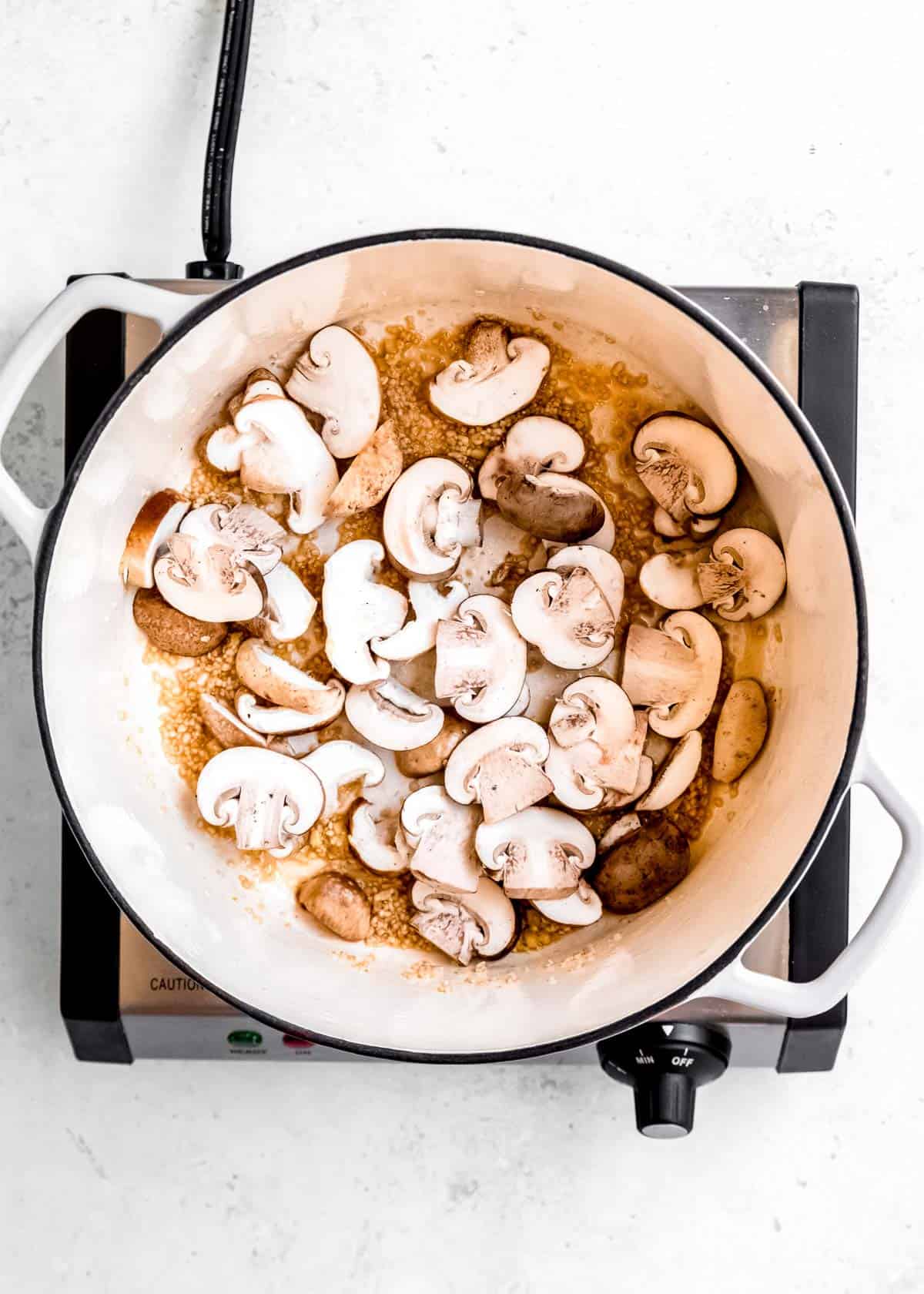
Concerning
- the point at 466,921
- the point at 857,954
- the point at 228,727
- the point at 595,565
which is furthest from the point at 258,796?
the point at 857,954

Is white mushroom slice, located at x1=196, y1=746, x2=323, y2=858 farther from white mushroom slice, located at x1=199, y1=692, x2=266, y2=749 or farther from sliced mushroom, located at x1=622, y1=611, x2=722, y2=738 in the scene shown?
sliced mushroom, located at x1=622, y1=611, x2=722, y2=738

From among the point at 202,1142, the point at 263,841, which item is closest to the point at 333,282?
the point at 263,841

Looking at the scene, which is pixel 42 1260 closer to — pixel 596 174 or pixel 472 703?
pixel 472 703

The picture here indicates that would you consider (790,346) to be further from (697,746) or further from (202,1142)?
(202,1142)

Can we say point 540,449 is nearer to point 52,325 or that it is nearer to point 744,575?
point 744,575

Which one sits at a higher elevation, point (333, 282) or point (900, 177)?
point (900, 177)

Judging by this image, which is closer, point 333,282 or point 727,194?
point 333,282

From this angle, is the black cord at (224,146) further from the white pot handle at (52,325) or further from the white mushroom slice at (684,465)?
the white mushroom slice at (684,465)

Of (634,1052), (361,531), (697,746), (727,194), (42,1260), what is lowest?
(42,1260)
